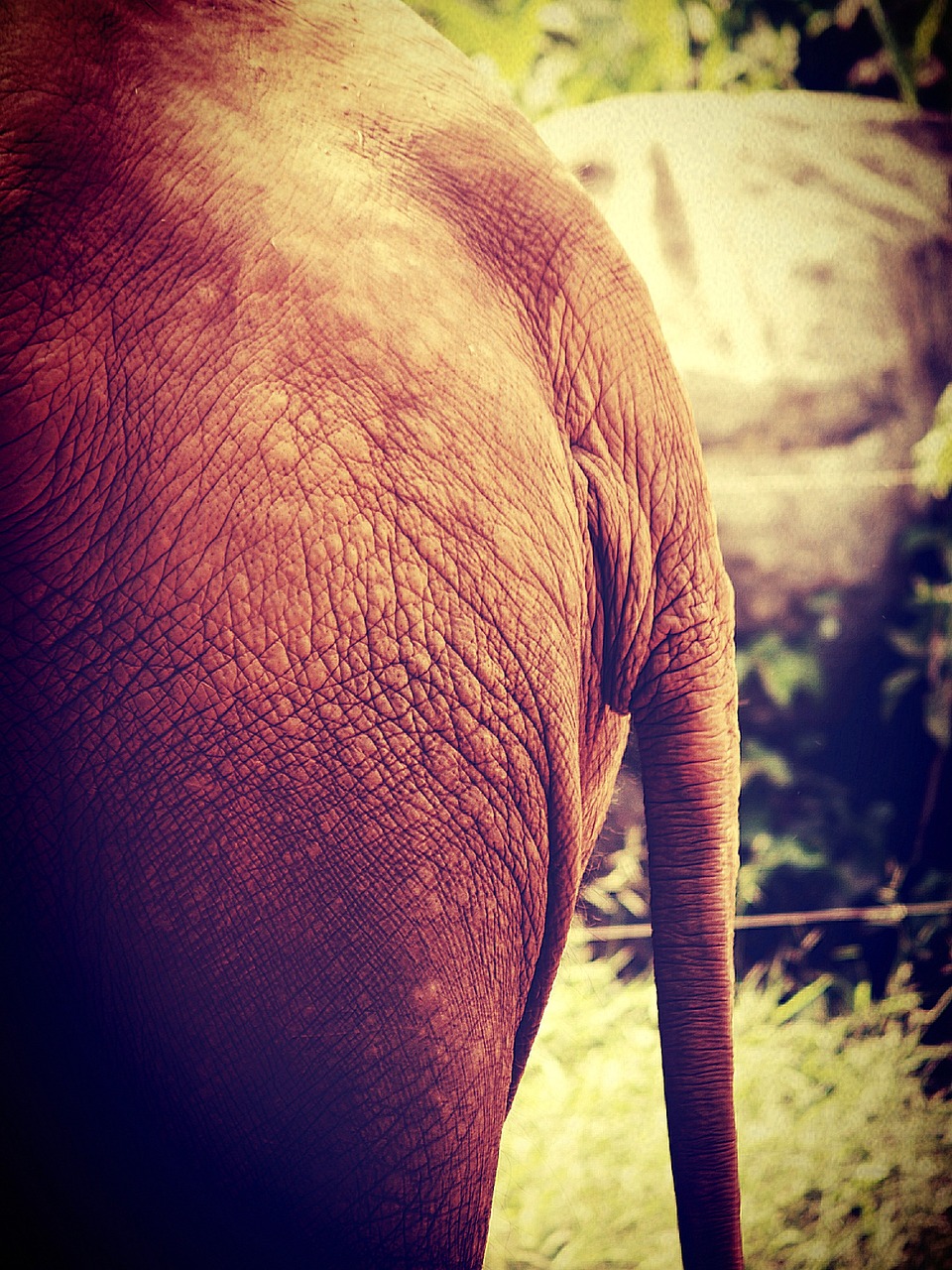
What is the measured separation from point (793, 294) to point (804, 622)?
0.43m

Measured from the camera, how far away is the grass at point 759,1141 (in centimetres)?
100

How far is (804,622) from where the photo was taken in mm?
1186

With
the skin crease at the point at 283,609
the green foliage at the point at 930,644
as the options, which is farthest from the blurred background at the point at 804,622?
the skin crease at the point at 283,609

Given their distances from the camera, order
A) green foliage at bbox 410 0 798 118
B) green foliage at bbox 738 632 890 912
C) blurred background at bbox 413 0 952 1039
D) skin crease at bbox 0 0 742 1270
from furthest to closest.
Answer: green foliage at bbox 738 632 890 912 < blurred background at bbox 413 0 952 1039 < green foliage at bbox 410 0 798 118 < skin crease at bbox 0 0 742 1270

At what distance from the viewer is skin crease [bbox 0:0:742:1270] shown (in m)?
0.50

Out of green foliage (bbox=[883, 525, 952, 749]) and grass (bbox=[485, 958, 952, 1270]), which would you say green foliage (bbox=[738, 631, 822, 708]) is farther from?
grass (bbox=[485, 958, 952, 1270])

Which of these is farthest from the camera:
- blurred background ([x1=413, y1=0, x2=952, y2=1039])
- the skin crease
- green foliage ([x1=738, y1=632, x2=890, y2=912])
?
green foliage ([x1=738, y1=632, x2=890, y2=912])

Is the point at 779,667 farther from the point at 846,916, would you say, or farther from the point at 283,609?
the point at 283,609

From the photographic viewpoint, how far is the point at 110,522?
51 centimetres

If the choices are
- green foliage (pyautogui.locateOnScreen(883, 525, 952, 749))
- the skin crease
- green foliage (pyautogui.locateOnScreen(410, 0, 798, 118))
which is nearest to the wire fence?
green foliage (pyautogui.locateOnScreen(883, 525, 952, 749))

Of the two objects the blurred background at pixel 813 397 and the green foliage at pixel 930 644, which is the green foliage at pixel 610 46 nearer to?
the blurred background at pixel 813 397

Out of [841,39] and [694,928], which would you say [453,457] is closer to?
[694,928]

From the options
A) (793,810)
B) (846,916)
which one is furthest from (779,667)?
(846,916)

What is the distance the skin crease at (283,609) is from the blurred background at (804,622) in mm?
373
